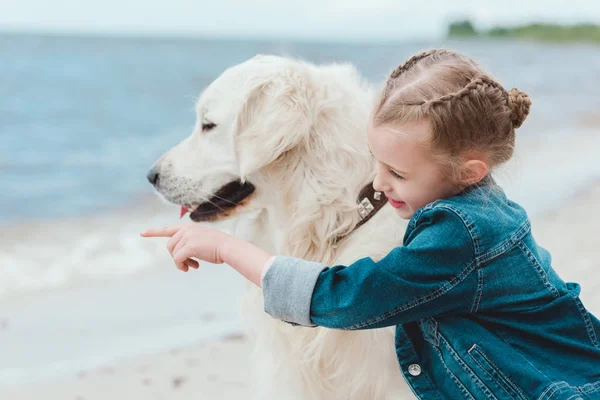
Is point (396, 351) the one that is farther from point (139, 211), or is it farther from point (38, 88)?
point (38, 88)

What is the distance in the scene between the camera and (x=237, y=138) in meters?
2.20

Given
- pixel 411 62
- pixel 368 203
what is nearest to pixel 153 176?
pixel 368 203

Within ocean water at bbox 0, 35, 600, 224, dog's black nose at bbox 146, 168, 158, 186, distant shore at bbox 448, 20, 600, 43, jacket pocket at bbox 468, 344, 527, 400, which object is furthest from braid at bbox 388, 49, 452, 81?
distant shore at bbox 448, 20, 600, 43

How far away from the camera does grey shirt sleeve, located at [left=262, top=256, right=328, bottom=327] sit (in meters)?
1.60

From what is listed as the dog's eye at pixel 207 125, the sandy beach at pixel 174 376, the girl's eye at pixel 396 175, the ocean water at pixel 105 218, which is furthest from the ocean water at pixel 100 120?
the sandy beach at pixel 174 376

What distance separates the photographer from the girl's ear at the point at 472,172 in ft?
5.09

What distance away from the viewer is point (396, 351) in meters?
1.80

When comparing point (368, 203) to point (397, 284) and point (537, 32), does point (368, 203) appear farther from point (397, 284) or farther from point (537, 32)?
point (537, 32)

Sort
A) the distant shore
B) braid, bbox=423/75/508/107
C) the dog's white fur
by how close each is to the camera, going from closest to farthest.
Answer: braid, bbox=423/75/508/107 → the dog's white fur → the distant shore

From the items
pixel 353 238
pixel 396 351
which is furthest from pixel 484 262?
pixel 353 238

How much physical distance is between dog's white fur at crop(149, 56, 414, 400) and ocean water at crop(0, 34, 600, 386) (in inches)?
9.5

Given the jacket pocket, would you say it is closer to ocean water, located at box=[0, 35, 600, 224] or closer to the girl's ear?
the girl's ear

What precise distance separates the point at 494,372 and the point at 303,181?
2.73 feet

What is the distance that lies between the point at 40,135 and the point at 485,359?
10.6 m
